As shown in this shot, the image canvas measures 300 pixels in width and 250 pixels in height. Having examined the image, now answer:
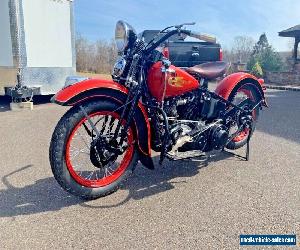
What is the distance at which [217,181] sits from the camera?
341 centimetres

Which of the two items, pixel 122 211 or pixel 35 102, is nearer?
pixel 122 211

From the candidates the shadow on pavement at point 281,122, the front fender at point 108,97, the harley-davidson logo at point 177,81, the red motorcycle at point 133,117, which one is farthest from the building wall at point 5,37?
the shadow on pavement at point 281,122

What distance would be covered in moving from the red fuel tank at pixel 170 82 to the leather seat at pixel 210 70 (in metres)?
0.27

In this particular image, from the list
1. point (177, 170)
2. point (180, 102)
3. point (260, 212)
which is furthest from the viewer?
point (177, 170)

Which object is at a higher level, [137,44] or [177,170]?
[137,44]

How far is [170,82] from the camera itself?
10.2 ft

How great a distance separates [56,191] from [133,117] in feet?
3.80

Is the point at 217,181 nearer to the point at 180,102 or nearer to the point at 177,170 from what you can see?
the point at 177,170

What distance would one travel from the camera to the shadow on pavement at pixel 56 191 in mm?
2814

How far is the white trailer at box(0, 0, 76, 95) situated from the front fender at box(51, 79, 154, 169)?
A: 5.69 metres

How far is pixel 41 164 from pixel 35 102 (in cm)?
585

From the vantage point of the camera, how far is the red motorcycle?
9.07 ft

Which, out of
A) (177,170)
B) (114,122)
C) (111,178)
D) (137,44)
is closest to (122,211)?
(111,178)

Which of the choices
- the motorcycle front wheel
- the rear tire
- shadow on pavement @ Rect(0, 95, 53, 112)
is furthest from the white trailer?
the rear tire
